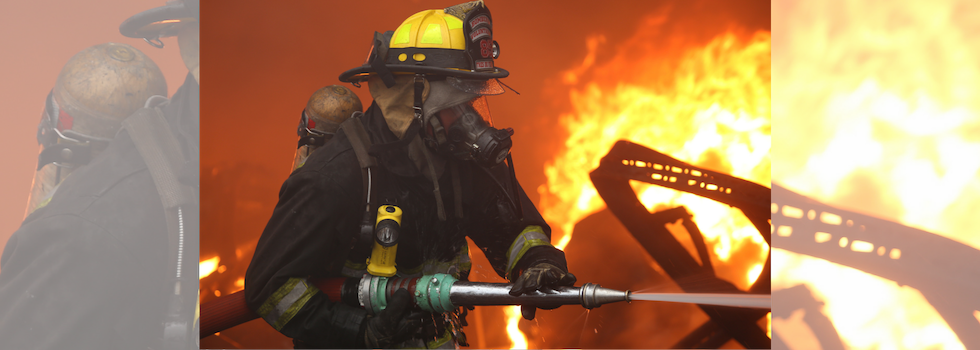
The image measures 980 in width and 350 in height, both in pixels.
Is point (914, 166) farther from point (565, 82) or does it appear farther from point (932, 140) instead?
point (565, 82)

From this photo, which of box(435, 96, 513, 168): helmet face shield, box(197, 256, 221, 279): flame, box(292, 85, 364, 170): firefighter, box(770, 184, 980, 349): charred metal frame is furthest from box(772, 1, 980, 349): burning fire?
box(197, 256, 221, 279): flame

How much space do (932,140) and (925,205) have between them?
259 millimetres

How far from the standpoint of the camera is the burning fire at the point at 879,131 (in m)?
2.12

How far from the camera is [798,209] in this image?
2361 millimetres

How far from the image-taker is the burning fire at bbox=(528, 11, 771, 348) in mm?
2381

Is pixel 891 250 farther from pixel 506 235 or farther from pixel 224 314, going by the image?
pixel 224 314

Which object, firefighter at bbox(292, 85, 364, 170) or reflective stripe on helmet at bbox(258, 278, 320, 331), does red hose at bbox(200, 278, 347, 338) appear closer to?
reflective stripe on helmet at bbox(258, 278, 320, 331)

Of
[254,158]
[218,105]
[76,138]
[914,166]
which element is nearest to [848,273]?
[914,166]

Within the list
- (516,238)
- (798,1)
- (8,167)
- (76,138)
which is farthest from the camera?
(798,1)

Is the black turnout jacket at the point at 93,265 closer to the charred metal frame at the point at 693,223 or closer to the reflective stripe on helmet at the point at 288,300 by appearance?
the reflective stripe on helmet at the point at 288,300

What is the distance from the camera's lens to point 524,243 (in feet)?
7.16

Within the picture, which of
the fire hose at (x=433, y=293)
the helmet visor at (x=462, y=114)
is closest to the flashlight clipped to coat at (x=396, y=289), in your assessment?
the fire hose at (x=433, y=293)

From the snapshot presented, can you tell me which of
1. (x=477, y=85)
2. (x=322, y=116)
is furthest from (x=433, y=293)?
(x=322, y=116)

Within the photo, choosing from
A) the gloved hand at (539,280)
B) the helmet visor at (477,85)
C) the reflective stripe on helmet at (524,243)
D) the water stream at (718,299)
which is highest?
the helmet visor at (477,85)
